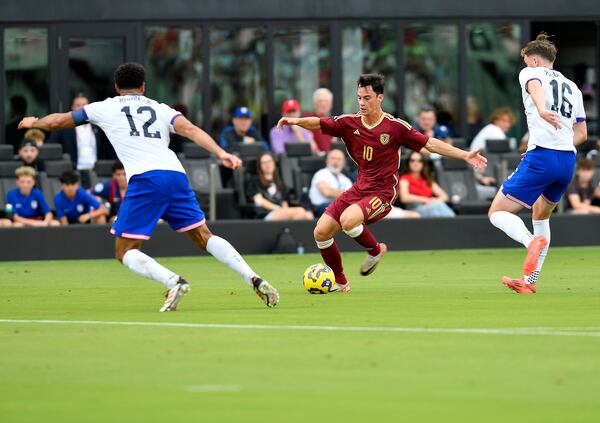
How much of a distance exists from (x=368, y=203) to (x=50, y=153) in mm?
9085

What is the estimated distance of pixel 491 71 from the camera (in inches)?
1020

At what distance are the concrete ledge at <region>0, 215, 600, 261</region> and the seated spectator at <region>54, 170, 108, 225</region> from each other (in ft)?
0.84

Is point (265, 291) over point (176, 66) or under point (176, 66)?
under

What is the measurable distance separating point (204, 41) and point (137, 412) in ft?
60.1

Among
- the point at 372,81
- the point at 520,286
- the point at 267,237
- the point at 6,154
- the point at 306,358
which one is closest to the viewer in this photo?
the point at 306,358

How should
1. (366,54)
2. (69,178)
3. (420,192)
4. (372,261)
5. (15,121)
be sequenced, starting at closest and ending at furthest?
(372,261) < (69,178) < (420,192) < (15,121) < (366,54)

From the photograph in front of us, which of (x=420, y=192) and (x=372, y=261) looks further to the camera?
(x=420, y=192)

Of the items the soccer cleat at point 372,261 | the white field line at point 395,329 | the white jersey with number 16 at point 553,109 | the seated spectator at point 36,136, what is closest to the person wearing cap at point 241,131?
the seated spectator at point 36,136

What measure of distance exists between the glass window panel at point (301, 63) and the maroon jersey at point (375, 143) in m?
11.5

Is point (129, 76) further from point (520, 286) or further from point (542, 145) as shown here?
point (520, 286)

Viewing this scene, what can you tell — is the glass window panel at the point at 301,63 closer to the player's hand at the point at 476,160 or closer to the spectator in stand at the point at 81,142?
the spectator in stand at the point at 81,142

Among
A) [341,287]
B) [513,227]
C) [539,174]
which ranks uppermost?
[539,174]

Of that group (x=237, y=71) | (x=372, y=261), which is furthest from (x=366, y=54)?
(x=372, y=261)

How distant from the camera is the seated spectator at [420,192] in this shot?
21.2 m
